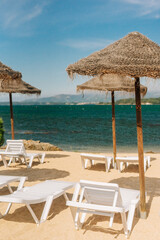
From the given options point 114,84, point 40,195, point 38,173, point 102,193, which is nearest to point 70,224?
point 40,195

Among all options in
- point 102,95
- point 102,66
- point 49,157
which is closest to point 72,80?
point 102,66

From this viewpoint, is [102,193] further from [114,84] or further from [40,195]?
[114,84]

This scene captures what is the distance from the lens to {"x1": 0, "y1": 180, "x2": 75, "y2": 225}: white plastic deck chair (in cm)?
377

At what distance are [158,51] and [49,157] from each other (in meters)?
6.57

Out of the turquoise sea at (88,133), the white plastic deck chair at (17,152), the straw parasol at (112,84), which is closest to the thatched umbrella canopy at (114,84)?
the straw parasol at (112,84)

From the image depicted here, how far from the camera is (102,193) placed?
364 cm

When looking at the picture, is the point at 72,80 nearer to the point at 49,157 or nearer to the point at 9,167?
the point at 9,167

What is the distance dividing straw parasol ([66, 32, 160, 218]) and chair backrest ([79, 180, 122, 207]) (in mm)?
738

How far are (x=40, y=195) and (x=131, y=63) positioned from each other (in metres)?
2.42

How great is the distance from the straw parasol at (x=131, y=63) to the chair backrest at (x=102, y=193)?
74 cm

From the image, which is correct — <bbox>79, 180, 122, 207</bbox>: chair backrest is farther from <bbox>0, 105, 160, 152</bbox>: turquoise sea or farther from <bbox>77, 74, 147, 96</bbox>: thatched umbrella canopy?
<bbox>0, 105, 160, 152</bbox>: turquoise sea

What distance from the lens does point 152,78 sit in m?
4.11

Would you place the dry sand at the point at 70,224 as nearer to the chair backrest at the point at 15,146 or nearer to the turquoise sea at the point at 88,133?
the chair backrest at the point at 15,146

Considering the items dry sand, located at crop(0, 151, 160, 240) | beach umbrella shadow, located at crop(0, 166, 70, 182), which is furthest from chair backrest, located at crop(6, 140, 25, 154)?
dry sand, located at crop(0, 151, 160, 240)
